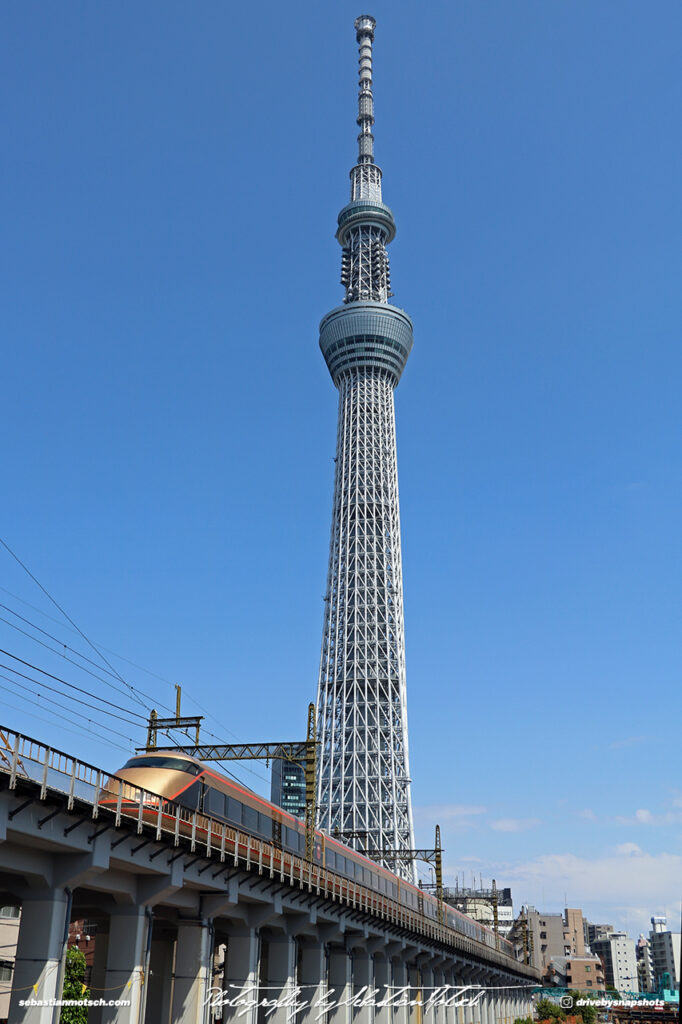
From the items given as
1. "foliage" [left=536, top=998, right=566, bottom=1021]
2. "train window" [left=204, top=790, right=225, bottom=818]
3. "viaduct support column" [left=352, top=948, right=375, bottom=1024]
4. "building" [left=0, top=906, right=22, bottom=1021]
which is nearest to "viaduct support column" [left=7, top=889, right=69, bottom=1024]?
"train window" [left=204, top=790, right=225, bottom=818]

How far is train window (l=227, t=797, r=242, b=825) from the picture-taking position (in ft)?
145

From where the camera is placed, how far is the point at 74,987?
64.4 m

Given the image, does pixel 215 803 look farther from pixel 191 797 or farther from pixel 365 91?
pixel 365 91

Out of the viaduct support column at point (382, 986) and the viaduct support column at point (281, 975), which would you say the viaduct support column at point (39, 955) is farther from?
the viaduct support column at point (382, 986)

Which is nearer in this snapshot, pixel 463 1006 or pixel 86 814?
pixel 86 814

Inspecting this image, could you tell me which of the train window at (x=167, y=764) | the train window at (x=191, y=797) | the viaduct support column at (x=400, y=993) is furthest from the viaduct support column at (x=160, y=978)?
the viaduct support column at (x=400, y=993)

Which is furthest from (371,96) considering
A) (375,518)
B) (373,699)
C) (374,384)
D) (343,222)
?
(373,699)

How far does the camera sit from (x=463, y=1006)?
93000 millimetres

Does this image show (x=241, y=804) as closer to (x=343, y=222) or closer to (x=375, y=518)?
(x=375, y=518)

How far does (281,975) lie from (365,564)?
11111 centimetres

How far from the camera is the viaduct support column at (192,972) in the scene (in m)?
38.1

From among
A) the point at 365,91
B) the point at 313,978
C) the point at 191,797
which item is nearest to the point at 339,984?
the point at 313,978

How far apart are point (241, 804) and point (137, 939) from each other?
1206 cm

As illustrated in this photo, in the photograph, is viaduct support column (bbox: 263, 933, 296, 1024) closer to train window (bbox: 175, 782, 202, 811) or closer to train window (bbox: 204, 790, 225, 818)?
train window (bbox: 204, 790, 225, 818)
